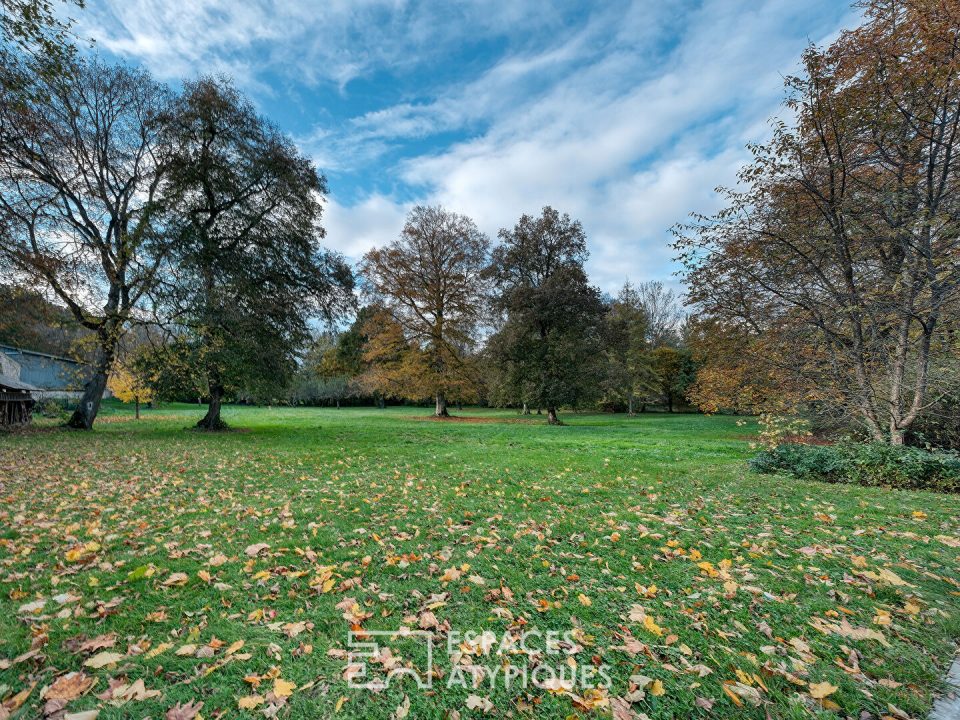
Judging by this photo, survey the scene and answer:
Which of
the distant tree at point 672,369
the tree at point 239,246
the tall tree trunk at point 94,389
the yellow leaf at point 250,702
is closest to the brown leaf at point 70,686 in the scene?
the yellow leaf at point 250,702

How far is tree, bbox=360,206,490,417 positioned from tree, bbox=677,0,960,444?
17.3 m

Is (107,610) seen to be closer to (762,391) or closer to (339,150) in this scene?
(339,150)

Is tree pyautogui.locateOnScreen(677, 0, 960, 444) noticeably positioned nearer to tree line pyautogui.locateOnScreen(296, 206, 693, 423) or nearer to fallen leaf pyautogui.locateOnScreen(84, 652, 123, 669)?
fallen leaf pyautogui.locateOnScreen(84, 652, 123, 669)

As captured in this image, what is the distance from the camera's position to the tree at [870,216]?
259 inches

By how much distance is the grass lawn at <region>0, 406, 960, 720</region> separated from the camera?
202 centimetres

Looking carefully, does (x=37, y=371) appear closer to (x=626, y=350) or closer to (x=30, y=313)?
(x=30, y=313)

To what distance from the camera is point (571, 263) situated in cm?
2322

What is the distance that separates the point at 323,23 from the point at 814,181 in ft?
38.6

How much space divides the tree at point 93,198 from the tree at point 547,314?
1611 centimetres

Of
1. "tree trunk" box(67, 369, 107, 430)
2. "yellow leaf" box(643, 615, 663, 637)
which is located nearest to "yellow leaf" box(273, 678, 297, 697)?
"yellow leaf" box(643, 615, 663, 637)

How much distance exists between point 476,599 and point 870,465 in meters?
8.29

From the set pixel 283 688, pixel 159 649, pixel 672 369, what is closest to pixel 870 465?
pixel 283 688

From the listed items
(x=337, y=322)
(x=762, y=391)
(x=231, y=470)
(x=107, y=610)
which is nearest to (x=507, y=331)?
(x=337, y=322)

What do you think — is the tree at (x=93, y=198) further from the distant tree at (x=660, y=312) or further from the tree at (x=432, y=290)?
the distant tree at (x=660, y=312)
